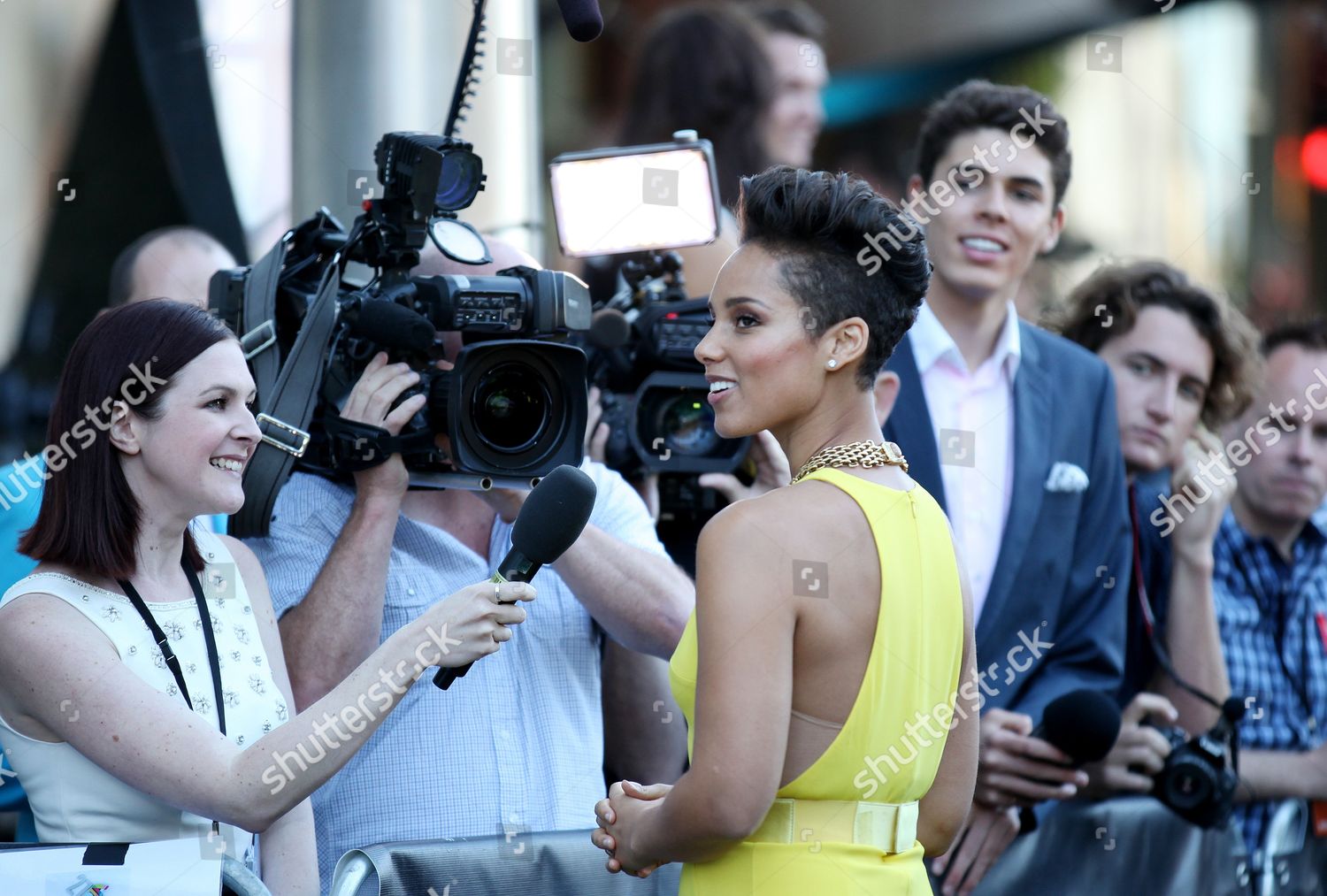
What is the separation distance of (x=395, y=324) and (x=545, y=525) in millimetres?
641

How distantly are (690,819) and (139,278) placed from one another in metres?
2.32

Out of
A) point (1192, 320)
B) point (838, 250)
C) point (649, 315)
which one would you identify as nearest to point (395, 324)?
→ point (649, 315)

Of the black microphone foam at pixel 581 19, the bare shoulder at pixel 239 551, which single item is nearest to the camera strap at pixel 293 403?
the bare shoulder at pixel 239 551

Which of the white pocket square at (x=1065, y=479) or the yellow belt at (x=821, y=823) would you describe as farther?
the white pocket square at (x=1065, y=479)

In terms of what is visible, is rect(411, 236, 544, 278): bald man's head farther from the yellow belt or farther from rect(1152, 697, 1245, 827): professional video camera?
rect(1152, 697, 1245, 827): professional video camera

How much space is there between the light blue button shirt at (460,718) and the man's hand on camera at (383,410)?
189 mm

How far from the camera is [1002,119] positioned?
356 centimetres

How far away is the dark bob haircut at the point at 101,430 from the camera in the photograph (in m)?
2.19

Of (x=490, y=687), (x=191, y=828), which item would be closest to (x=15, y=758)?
(x=191, y=828)

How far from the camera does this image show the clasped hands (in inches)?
77.5

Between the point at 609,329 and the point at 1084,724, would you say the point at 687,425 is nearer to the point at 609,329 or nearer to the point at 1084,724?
the point at 609,329

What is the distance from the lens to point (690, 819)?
1850 millimetres

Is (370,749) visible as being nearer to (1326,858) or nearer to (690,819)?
(690,819)

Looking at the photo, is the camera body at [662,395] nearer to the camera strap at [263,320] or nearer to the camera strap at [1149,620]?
the camera strap at [263,320]
